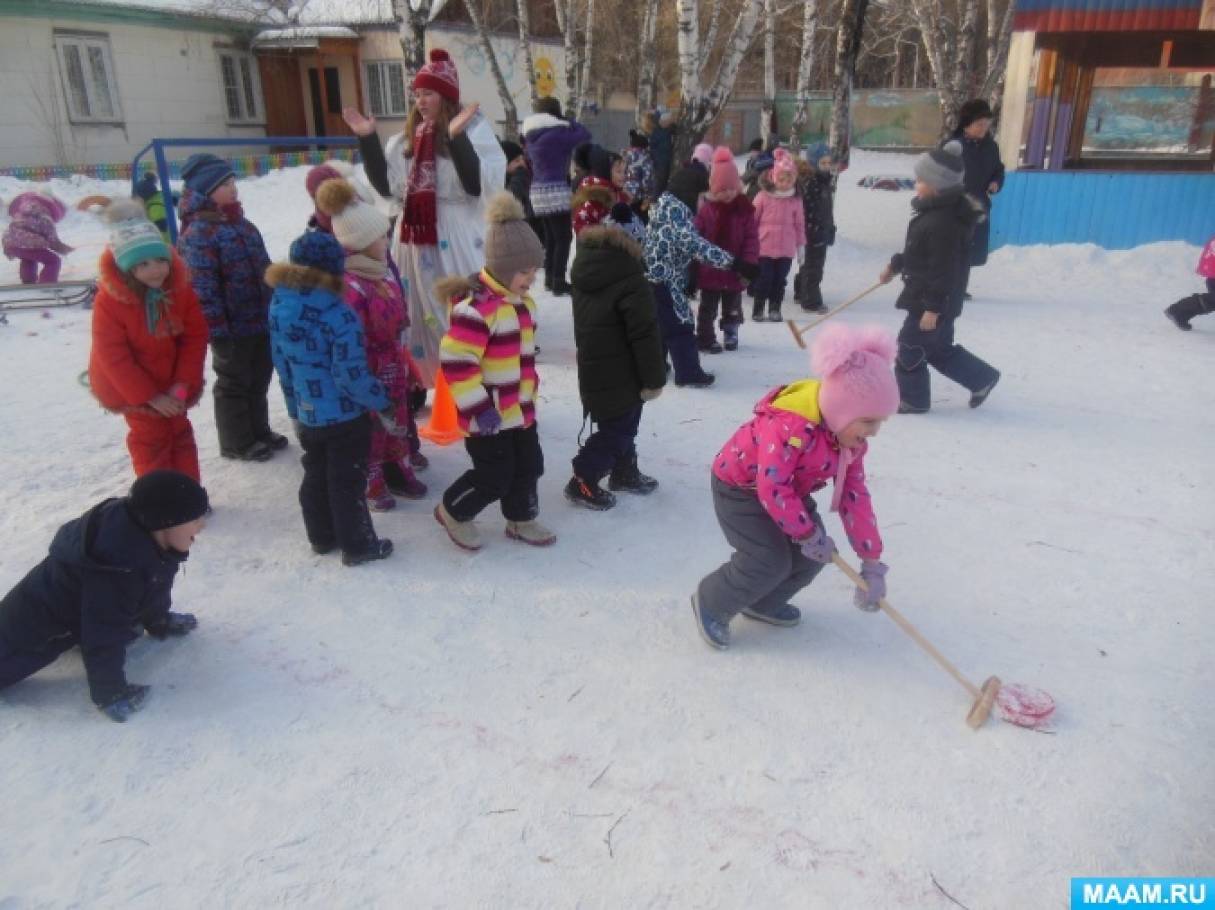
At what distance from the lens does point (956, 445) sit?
500cm

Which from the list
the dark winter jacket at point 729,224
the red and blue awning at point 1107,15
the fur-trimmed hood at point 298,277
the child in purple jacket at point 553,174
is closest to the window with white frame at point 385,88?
the child in purple jacket at point 553,174

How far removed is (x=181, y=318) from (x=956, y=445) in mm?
4092

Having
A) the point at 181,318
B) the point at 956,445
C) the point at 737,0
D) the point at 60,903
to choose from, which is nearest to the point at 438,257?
the point at 181,318

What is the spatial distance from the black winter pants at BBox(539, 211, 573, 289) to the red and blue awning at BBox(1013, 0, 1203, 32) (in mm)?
6110

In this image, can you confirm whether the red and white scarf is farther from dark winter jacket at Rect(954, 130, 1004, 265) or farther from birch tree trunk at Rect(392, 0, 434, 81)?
birch tree trunk at Rect(392, 0, 434, 81)

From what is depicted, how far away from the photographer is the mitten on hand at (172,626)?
3.11m

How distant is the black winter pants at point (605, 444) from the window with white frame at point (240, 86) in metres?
19.9

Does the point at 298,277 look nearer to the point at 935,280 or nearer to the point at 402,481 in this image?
the point at 402,481

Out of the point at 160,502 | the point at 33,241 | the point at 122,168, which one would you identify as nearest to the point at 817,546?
the point at 160,502

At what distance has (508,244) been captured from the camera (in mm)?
3441

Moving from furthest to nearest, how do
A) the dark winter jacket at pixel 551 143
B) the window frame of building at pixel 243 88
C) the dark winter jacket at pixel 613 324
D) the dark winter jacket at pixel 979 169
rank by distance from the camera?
the window frame of building at pixel 243 88, the dark winter jacket at pixel 979 169, the dark winter jacket at pixel 551 143, the dark winter jacket at pixel 613 324

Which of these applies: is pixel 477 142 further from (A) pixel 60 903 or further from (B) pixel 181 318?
(A) pixel 60 903

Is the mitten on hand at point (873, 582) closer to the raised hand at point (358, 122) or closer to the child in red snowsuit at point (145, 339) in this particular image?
the child in red snowsuit at point (145, 339)

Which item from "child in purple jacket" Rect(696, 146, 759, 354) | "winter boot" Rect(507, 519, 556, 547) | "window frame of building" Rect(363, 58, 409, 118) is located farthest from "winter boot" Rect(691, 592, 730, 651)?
"window frame of building" Rect(363, 58, 409, 118)
